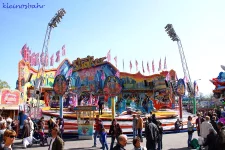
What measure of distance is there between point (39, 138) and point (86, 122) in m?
2.86

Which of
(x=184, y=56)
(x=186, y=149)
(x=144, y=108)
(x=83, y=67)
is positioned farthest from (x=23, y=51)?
(x=186, y=149)

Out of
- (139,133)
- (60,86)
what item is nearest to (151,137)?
(139,133)

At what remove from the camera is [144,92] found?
153 ft

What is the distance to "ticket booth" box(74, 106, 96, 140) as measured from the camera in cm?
1547

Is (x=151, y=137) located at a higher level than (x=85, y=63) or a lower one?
lower

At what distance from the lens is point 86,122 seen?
15.7 metres

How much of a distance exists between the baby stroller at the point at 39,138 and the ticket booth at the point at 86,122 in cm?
229

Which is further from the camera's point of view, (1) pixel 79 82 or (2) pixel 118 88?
(1) pixel 79 82

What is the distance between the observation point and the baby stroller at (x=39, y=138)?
13.2 meters

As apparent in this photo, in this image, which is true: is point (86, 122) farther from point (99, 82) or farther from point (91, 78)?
point (91, 78)

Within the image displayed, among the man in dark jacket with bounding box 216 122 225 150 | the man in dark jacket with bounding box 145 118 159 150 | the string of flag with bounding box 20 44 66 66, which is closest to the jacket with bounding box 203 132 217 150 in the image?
the man in dark jacket with bounding box 216 122 225 150

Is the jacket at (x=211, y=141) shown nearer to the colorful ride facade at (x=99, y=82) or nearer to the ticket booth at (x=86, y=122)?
the ticket booth at (x=86, y=122)

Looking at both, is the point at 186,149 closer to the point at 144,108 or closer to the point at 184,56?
the point at 144,108

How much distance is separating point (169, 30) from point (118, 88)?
54.7 feet
